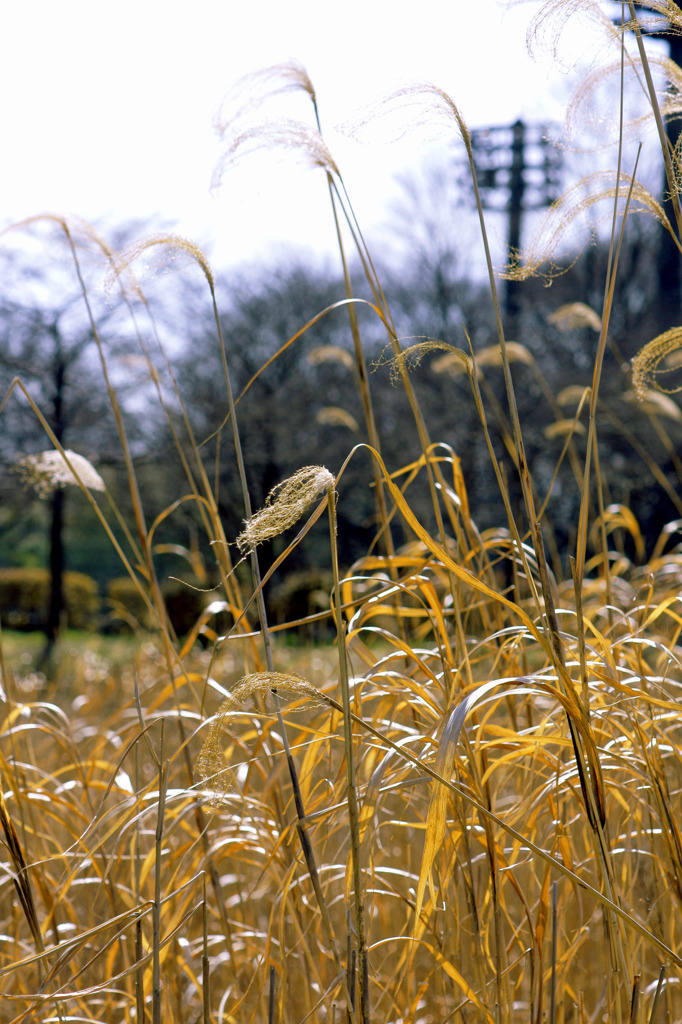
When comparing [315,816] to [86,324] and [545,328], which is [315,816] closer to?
[86,324]

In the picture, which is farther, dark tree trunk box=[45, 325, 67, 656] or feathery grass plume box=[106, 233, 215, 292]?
dark tree trunk box=[45, 325, 67, 656]

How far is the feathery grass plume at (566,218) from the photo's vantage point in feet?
2.45

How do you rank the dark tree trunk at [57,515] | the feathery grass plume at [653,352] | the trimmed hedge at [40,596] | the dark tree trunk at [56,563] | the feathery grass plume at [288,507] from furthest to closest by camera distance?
the trimmed hedge at [40,596] < the dark tree trunk at [56,563] < the dark tree trunk at [57,515] < the feathery grass plume at [653,352] < the feathery grass plume at [288,507]

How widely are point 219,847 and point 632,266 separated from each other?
10.0m

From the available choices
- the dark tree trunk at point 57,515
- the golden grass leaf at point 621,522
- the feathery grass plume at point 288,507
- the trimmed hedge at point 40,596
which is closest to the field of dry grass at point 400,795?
the feathery grass plume at point 288,507

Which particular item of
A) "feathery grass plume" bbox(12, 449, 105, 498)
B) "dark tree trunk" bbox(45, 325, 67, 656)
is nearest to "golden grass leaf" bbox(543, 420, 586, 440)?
"feathery grass plume" bbox(12, 449, 105, 498)

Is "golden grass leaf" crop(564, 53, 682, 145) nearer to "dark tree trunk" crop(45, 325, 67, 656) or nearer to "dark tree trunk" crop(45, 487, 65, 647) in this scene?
Answer: "dark tree trunk" crop(45, 325, 67, 656)

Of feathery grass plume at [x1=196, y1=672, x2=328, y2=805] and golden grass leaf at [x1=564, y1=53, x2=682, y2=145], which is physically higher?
golden grass leaf at [x1=564, y1=53, x2=682, y2=145]

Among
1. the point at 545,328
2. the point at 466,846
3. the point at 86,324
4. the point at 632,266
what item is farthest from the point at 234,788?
Result: the point at 632,266

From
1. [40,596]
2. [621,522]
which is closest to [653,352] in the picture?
[621,522]

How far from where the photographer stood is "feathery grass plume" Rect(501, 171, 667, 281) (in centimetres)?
75

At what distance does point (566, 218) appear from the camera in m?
0.77

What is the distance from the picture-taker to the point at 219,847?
0.87 m

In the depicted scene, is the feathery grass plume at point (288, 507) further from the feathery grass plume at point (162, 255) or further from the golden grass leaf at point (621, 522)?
the golden grass leaf at point (621, 522)
